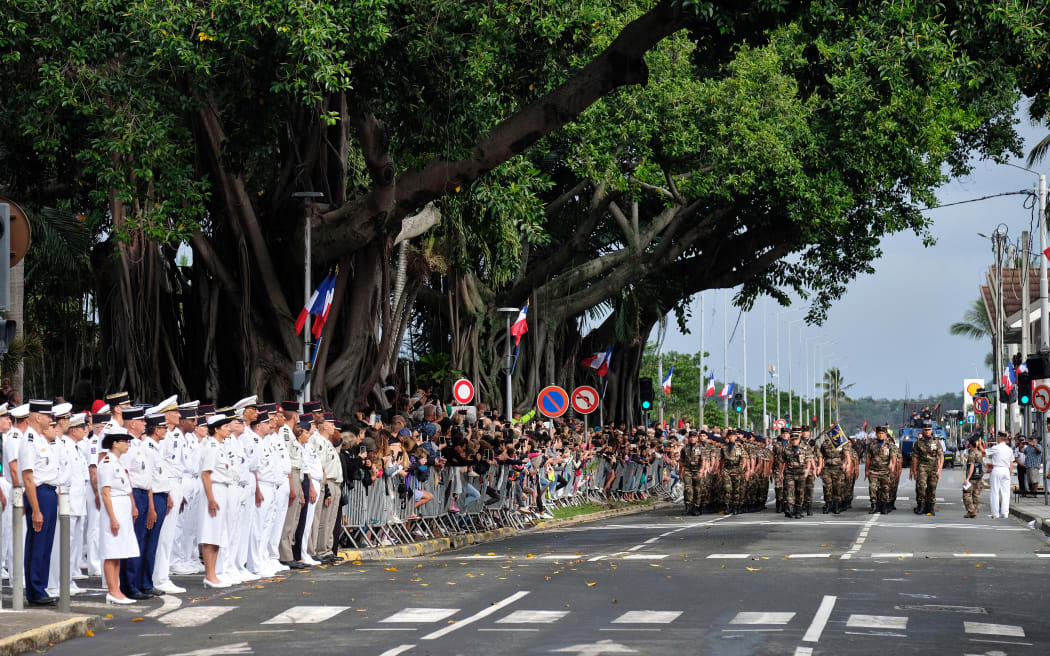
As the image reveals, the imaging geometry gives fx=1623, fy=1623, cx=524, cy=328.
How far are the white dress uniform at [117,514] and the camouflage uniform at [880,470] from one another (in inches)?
857

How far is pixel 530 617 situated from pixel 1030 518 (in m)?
20.1

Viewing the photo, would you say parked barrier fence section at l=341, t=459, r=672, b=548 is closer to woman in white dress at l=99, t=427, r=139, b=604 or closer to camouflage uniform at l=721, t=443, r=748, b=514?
camouflage uniform at l=721, t=443, r=748, b=514

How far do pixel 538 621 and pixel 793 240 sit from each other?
103 ft

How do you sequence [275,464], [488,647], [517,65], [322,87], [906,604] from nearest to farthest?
[488,647]
[906,604]
[275,464]
[322,87]
[517,65]

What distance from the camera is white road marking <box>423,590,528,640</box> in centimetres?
1239

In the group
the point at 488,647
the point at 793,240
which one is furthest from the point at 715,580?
the point at 793,240

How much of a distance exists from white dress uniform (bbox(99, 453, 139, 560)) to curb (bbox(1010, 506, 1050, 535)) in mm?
16880

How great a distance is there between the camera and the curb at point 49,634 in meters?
11.5

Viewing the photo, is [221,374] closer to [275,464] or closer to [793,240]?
[275,464]

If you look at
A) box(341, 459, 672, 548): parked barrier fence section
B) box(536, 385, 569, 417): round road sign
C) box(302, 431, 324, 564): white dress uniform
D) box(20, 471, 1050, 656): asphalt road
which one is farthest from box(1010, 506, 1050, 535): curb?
box(302, 431, 324, 564): white dress uniform

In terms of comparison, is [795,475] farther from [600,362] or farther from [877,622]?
[877,622]

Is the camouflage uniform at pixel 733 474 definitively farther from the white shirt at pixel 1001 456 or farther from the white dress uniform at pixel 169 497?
the white dress uniform at pixel 169 497

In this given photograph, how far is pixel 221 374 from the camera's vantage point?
2744cm

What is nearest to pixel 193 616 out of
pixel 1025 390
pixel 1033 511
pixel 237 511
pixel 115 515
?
pixel 115 515
